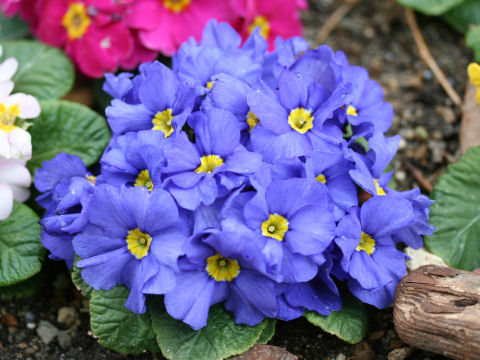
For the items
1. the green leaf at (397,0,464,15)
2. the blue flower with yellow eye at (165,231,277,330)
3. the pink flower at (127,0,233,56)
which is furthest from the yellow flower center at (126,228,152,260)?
the green leaf at (397,0,464,15)

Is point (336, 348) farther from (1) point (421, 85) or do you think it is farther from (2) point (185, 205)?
(1) point (421, 85)

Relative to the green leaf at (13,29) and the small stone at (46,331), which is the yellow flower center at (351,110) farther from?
the green leaf at (13,29)

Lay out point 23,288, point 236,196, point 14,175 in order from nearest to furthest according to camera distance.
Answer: point 236,196 → point 14,175 → point 23,288

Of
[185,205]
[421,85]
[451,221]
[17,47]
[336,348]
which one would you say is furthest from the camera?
[421,85]

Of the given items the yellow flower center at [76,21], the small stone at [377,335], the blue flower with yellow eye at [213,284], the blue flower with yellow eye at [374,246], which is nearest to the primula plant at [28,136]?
the yellow flower center at [76,21]

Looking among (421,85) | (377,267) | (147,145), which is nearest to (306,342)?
(377,267)

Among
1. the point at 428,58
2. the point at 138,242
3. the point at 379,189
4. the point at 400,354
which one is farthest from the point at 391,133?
the point at 138,242

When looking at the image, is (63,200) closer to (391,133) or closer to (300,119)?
(300,119)
